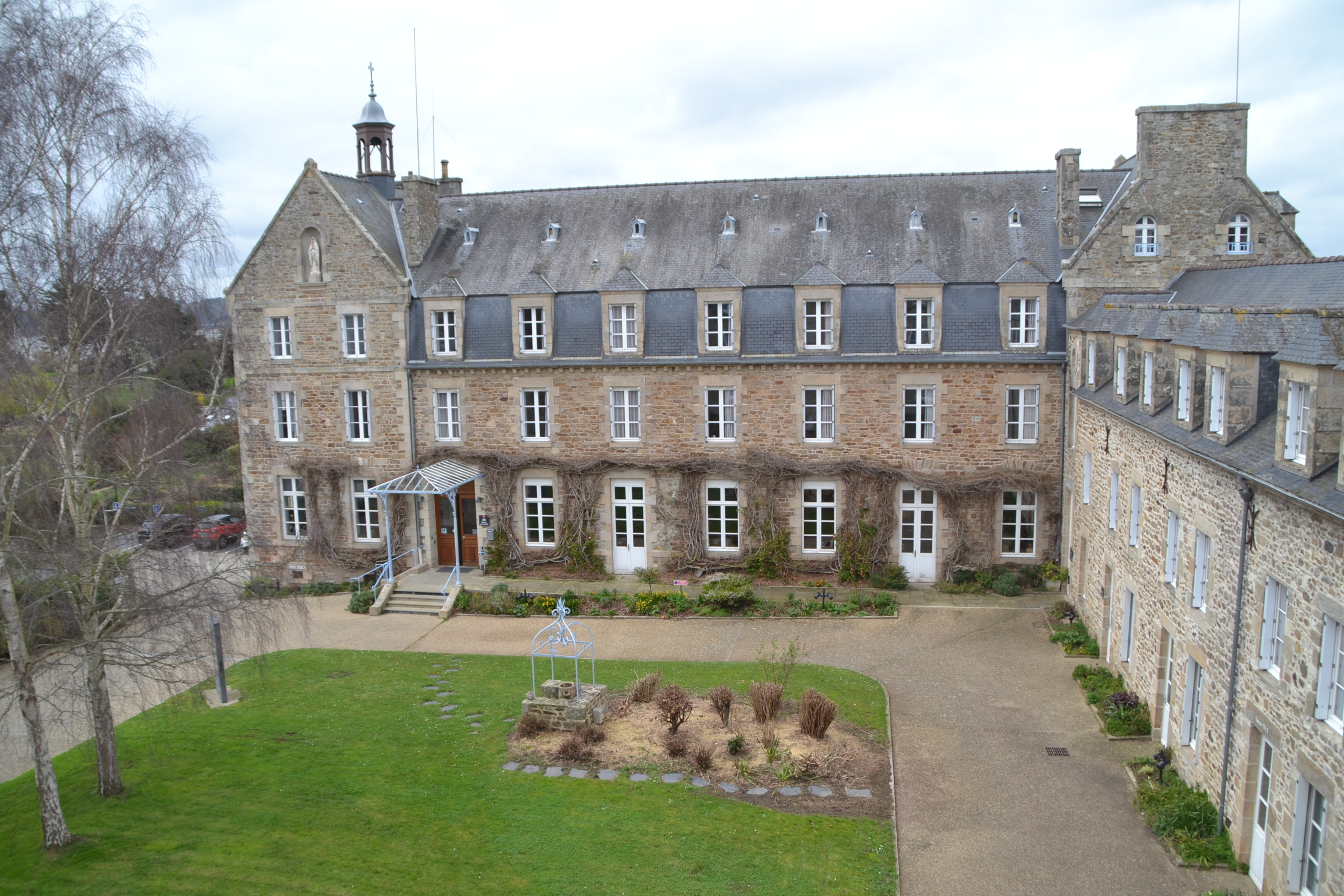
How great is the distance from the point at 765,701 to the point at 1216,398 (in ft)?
26.5

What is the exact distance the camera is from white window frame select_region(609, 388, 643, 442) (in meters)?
25.6

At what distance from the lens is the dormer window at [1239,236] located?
22188 millimetres

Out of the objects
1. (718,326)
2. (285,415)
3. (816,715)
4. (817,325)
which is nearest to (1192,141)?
(817,325)

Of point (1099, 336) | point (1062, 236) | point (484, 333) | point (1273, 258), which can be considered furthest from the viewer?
point (484, 333)

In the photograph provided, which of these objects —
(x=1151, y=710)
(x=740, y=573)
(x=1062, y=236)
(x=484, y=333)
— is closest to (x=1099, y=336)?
(x=1062, y=236)

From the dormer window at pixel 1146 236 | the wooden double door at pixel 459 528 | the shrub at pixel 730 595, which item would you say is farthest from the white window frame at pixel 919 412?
the wooden double door at pixel 459 528

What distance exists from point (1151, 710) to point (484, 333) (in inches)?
723

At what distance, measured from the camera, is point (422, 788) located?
554 inches

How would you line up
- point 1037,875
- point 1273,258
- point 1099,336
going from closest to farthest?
point 1037,875 → point 1099,336 → point 1273,258

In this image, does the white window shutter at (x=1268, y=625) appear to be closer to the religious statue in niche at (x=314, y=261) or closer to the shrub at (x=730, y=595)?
the shrub at (x=730, y=595)

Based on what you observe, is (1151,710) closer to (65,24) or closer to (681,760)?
(681,760)

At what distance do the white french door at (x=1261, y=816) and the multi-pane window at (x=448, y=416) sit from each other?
802 inches

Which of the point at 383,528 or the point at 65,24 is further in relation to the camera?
the point at 383,528

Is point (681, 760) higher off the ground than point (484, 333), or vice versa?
point (484, 333)
